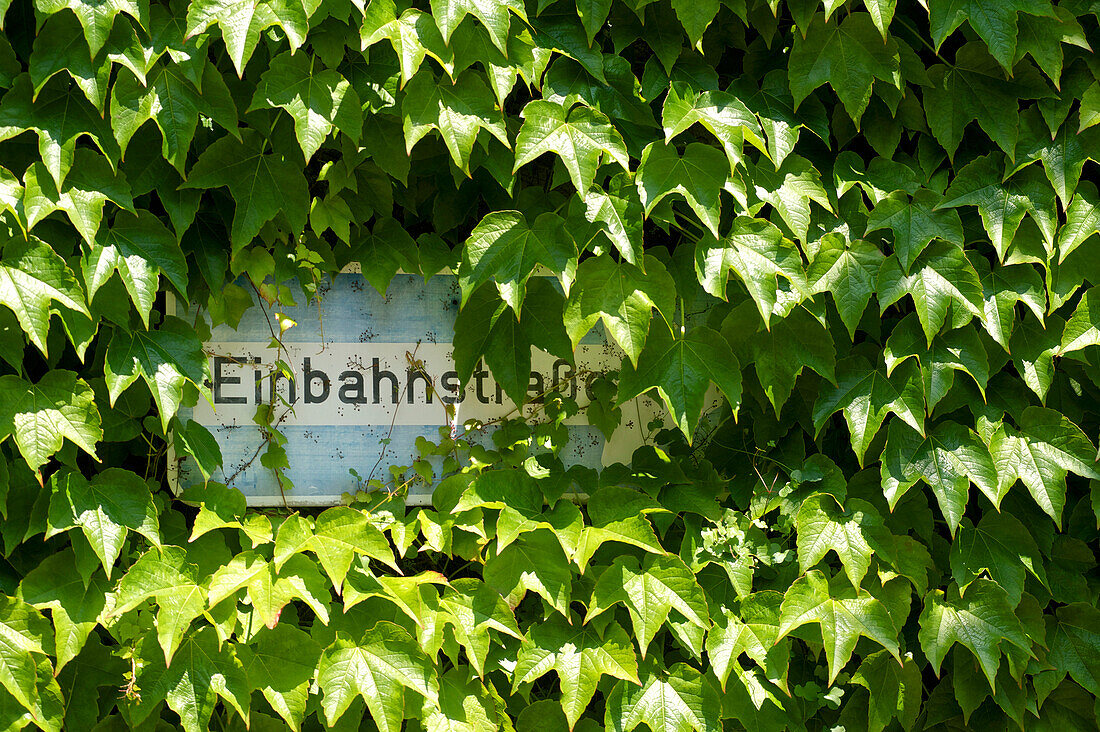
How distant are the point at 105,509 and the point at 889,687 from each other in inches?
73.0

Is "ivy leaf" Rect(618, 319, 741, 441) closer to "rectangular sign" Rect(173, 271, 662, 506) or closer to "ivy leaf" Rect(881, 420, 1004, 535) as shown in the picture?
"rectangular sign" Rect(173, 271, 662, 506)

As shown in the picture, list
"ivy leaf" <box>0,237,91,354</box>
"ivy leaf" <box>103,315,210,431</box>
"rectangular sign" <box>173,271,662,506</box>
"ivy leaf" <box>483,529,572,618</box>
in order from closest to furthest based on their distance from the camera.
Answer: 1. "ivy leaf" <box>0,237,91,354</box>
2. "ivy leaf" <box>103,315,210,431</box>
3. "ivy leaf" <box>483,529,572,618</box>
4. "rectangular sign" <box>173,271,662,506</box>

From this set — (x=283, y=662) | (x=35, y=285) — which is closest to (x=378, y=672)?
(x=283, y=662)

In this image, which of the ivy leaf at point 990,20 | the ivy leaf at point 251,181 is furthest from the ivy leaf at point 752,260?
the ivy leaf at point 251,181

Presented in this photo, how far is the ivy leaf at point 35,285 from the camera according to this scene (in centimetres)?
160

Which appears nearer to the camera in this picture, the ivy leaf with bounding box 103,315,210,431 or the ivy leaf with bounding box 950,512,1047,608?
the ivy leaf with bounding box 103,315,210,431

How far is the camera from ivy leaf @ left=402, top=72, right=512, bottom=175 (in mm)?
1703

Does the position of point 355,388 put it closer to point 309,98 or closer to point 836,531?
point 309,98

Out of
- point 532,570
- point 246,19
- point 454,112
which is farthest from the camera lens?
point 532,570

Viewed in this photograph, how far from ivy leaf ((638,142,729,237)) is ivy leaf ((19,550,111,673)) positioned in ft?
4.79

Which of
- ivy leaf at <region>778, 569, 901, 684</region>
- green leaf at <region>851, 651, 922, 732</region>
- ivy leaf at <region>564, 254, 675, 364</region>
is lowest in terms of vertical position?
green leaf at <region>851, 651, 922, 732</region>

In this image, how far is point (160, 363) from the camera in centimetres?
175

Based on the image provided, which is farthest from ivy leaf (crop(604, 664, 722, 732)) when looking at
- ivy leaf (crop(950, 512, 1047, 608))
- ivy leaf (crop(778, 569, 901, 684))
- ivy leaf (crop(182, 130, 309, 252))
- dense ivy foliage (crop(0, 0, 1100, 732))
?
ivy leaf (crop(182, 130, 309, 252))

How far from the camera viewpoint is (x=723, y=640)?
6.18 feet
